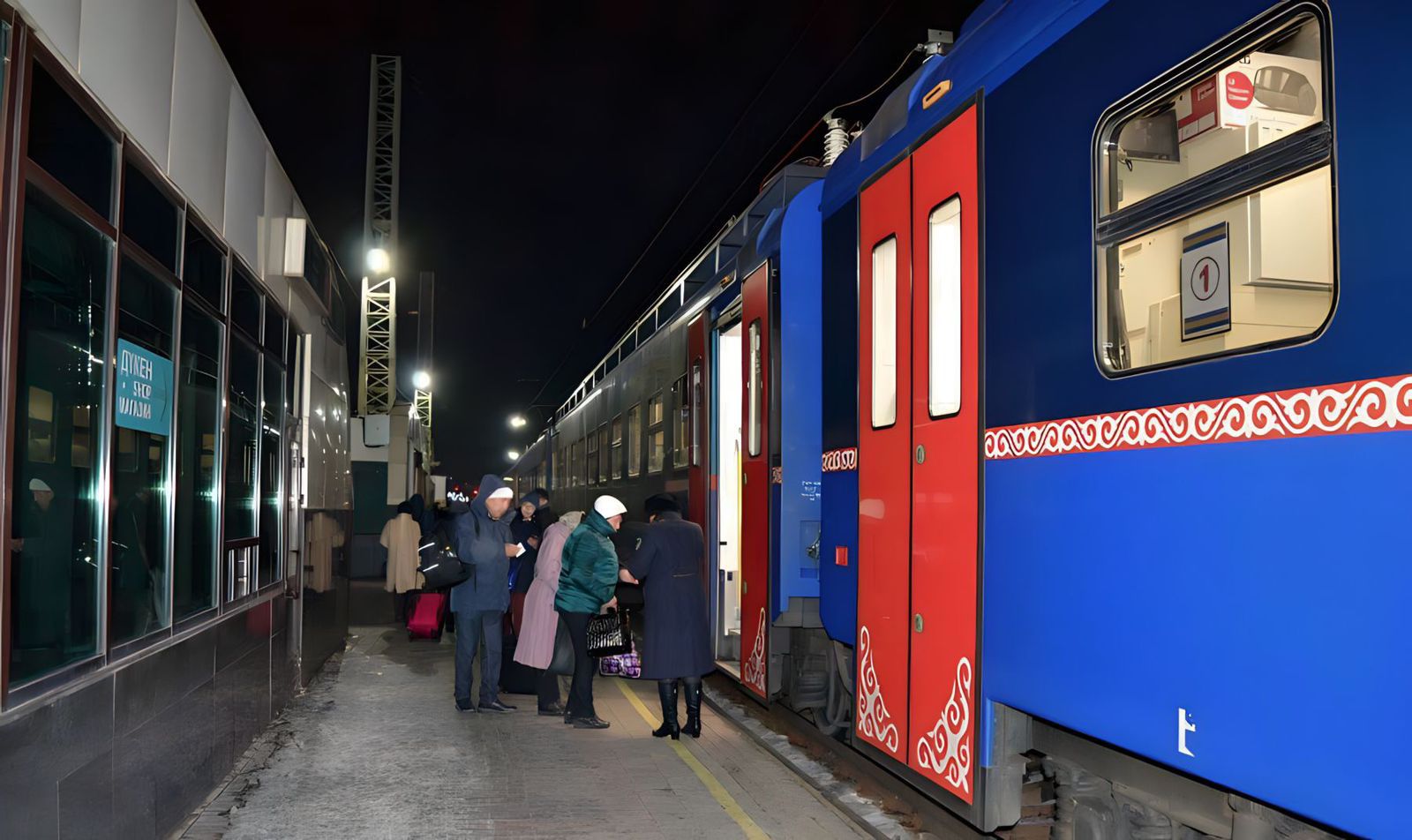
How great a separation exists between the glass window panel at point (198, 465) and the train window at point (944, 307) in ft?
12.3

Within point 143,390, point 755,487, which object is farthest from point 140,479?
point 755,487

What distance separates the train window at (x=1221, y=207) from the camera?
318cm

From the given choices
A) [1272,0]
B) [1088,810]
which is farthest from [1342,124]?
[1088,810]

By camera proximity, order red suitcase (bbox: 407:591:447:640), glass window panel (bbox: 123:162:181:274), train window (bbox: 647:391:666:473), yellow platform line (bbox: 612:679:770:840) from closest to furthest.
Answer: glass window panel (bbox: 123:162:181:274) < yellow platform line (bbox: 612:679:770:840) < train window (bbox: 647:391:666:473) < red suitcase (bbox: 407:591:447:640)

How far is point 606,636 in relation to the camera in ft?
30.8

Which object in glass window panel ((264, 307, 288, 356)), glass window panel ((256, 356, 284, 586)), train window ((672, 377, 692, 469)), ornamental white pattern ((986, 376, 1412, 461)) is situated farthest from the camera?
train window ((672, 377, 692, 469))

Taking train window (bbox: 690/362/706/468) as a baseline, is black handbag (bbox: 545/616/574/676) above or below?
below

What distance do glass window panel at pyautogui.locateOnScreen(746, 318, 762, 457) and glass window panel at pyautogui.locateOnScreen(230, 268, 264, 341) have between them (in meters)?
3.41

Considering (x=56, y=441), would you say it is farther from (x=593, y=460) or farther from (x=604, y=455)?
(x=593, y=460)

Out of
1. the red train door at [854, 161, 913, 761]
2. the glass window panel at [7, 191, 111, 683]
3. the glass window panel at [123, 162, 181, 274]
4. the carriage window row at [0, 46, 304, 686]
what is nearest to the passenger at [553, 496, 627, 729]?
the carriage window row at [0, 46, 304, 686]

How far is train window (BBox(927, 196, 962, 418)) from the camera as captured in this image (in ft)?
17.2

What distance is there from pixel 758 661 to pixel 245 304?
4197mm

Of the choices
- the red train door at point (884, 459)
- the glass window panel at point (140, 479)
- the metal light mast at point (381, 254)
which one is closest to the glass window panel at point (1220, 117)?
the red train door at point (884, 459)

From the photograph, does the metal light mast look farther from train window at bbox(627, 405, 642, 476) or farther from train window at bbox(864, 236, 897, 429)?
train window at bbox(864, 236, 897, 429)
